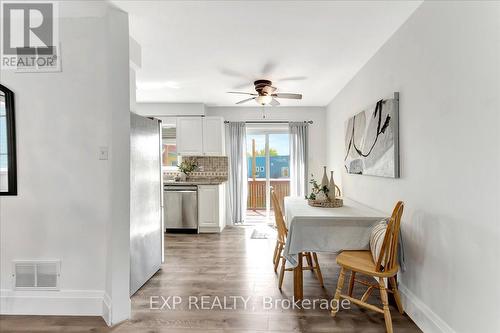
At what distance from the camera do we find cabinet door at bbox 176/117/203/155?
5465 mm

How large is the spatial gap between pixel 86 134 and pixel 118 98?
46 centimetres

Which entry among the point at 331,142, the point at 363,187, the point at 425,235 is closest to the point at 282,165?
the point at 331,142

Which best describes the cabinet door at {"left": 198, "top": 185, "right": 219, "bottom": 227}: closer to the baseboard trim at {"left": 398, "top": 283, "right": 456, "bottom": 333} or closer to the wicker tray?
the wicker tray

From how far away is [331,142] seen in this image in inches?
209

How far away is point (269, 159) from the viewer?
594 cm

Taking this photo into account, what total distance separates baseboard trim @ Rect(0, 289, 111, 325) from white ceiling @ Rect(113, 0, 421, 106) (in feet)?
7.92

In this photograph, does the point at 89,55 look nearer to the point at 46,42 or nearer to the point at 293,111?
the point at 46,42

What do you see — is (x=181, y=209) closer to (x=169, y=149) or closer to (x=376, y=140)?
(x=169, y=149)

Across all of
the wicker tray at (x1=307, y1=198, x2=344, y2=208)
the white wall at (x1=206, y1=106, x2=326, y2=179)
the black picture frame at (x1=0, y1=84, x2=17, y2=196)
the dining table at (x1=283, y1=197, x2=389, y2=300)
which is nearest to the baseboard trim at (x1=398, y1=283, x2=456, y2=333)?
the dining table at (x1=283, y1=197, x2=389, y2=300)

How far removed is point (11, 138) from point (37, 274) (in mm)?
1195

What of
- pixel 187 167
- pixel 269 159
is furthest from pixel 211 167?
pixel 269 159

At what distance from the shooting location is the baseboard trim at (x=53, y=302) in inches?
92.8

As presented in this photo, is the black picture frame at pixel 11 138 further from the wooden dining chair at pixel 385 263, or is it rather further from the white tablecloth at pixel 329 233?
the wooden dining chair at pixel 385 263

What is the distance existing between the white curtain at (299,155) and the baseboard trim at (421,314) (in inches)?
131
